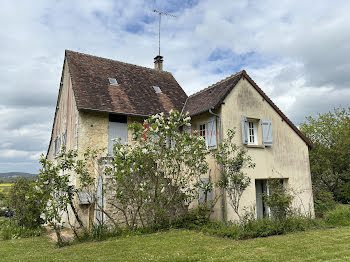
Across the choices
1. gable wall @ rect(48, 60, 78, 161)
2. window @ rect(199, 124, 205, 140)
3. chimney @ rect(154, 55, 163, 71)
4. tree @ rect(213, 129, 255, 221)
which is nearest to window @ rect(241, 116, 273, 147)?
window @ rect(199, 124, 205, 140)

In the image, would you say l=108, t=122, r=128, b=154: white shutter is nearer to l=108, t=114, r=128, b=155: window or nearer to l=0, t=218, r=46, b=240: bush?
l=108, t=114, r=128, b=155: window

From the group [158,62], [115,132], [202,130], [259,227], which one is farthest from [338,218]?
[158,62]

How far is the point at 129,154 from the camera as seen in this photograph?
31.9 feet

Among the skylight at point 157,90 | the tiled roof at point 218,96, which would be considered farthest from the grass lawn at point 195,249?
the skylight at point 157,90

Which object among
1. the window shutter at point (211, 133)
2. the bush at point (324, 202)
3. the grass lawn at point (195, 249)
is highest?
the window shutter at point (211, 133)

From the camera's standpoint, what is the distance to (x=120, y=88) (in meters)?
15.3

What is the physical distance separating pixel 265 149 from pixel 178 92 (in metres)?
6.85

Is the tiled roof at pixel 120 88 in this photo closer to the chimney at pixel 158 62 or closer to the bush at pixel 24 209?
the chimney at pixel 158 62

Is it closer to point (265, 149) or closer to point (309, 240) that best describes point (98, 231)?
point (309, 240)

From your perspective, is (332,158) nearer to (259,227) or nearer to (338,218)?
(338,218)

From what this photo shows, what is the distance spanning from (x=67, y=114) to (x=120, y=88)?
319 centimetres

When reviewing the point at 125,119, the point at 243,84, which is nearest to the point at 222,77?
the point at 243,84

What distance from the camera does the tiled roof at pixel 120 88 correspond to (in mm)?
13602

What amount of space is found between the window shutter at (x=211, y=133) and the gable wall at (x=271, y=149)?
54cm
